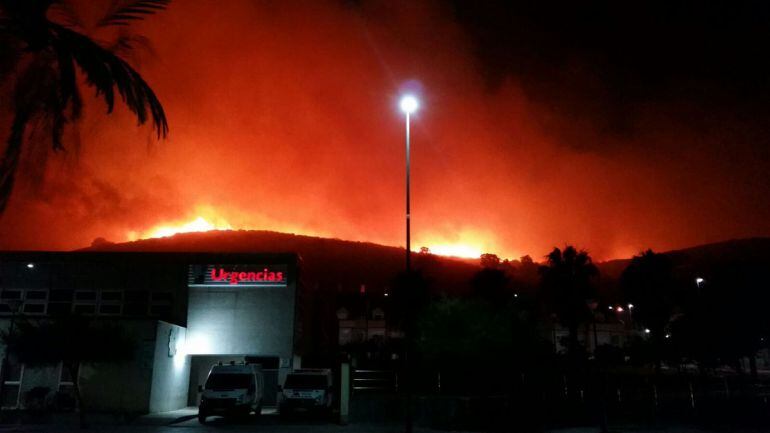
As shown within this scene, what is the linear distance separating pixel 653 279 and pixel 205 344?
5255 centimetres

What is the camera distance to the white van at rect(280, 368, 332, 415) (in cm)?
2436

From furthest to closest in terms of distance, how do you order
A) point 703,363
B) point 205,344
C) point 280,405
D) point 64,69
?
Answer: point 703,363 → point 205,344 → point 280,405 → point 64,69

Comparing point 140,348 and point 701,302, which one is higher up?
point 701,302

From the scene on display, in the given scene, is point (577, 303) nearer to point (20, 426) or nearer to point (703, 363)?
point (703, 363)

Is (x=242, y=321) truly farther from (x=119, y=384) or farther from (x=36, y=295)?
(x=36, y=295)

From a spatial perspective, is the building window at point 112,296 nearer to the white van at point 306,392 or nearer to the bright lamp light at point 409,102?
the white van at point 306,392

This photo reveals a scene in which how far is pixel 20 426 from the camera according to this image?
21844 millimetres

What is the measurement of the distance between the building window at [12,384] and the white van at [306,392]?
39.1 ft

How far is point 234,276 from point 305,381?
10.1 meters

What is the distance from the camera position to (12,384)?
2567 centimetres

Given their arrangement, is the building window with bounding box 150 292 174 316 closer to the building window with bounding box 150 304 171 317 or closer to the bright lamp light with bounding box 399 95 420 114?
the building window with bounding box 150 304 171 317

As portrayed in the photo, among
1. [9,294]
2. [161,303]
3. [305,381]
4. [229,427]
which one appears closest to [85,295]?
[9,294]

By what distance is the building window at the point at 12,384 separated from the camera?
25.5m

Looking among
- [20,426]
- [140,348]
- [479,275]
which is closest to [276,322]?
[140,348]
